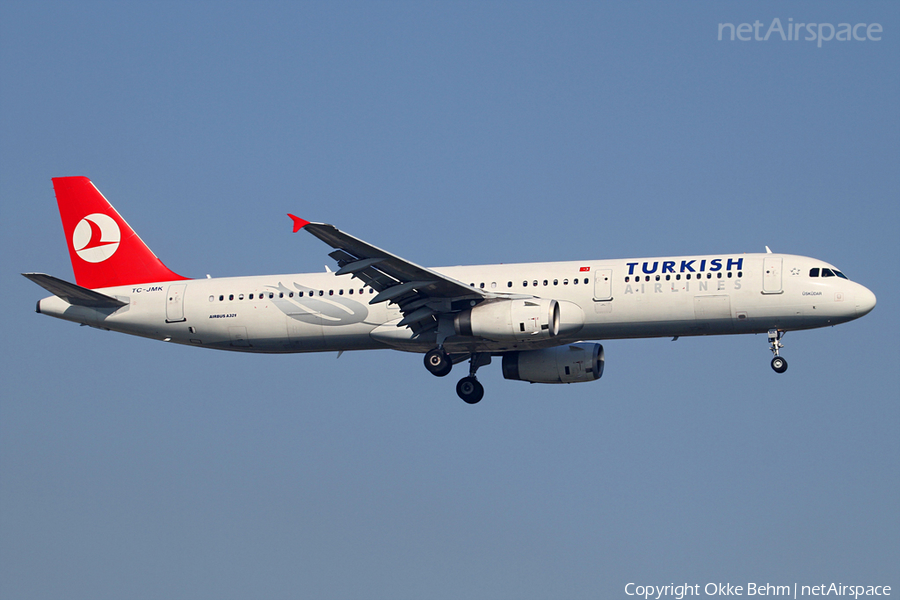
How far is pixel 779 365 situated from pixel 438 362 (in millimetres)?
12832

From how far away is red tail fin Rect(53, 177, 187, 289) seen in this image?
158ft

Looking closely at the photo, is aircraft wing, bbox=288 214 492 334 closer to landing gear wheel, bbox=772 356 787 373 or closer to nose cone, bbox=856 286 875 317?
landing gear wheel, bbox=772 356 787 373

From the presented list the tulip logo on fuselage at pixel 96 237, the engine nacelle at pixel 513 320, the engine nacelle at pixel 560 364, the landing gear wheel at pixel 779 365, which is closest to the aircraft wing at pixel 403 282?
the engine nacelle at pixel 513 320

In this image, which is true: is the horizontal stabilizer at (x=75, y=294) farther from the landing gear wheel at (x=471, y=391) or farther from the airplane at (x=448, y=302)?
the landing gear wheel at (x=471, y=391)

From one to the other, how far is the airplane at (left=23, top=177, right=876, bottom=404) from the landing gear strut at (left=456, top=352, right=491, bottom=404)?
53mm

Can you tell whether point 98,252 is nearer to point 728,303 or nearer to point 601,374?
point 601,374

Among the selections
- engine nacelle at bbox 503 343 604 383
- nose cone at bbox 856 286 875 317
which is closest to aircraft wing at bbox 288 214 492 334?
engine nacelle at bbox 503 343 604 383

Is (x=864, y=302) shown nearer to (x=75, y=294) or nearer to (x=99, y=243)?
(x=75, y=294)

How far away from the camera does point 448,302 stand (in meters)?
42.8

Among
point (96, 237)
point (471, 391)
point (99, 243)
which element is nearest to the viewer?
point (471, 391)

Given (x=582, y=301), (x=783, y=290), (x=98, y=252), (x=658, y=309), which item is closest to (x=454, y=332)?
(x=582, y=301)

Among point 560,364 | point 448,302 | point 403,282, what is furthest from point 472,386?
point 403,282

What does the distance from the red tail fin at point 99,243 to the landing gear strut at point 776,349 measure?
2466 cm

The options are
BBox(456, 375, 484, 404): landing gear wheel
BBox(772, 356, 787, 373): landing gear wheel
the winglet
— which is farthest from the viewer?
BBox(456, 375, 484, 404): landing gear wheel
